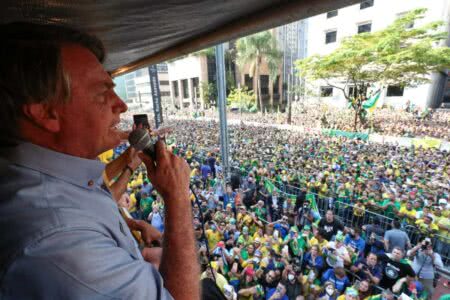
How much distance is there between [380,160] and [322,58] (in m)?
9.51

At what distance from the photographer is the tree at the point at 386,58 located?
47.4ft

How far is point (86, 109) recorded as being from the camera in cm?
78

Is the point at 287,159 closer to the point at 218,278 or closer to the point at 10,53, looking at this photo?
the point at 218,278

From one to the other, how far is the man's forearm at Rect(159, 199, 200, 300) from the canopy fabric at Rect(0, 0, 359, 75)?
82 centimetres

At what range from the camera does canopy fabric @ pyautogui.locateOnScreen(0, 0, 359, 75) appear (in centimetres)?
106

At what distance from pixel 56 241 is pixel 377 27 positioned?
27646mm

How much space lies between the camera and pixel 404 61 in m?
15.1

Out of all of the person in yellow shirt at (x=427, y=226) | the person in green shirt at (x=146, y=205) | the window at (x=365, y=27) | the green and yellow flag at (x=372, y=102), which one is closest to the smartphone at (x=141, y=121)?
the person in green shirt at (x=146, y=205)

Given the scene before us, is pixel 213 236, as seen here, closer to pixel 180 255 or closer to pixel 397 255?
pixel 397 255

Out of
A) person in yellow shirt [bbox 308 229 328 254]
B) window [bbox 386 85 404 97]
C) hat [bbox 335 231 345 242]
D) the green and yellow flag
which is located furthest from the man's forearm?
window [bbox 386 85 404 97]

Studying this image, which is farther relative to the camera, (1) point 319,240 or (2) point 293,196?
(2) point 293,196

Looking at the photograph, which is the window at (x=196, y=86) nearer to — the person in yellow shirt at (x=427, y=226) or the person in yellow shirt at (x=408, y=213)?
the person in yellow shirt at (x=408, y=213)

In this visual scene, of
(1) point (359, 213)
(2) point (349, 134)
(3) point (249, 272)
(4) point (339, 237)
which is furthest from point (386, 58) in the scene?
(3) point (249, 272)

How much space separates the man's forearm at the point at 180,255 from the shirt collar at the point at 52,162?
0.26m
